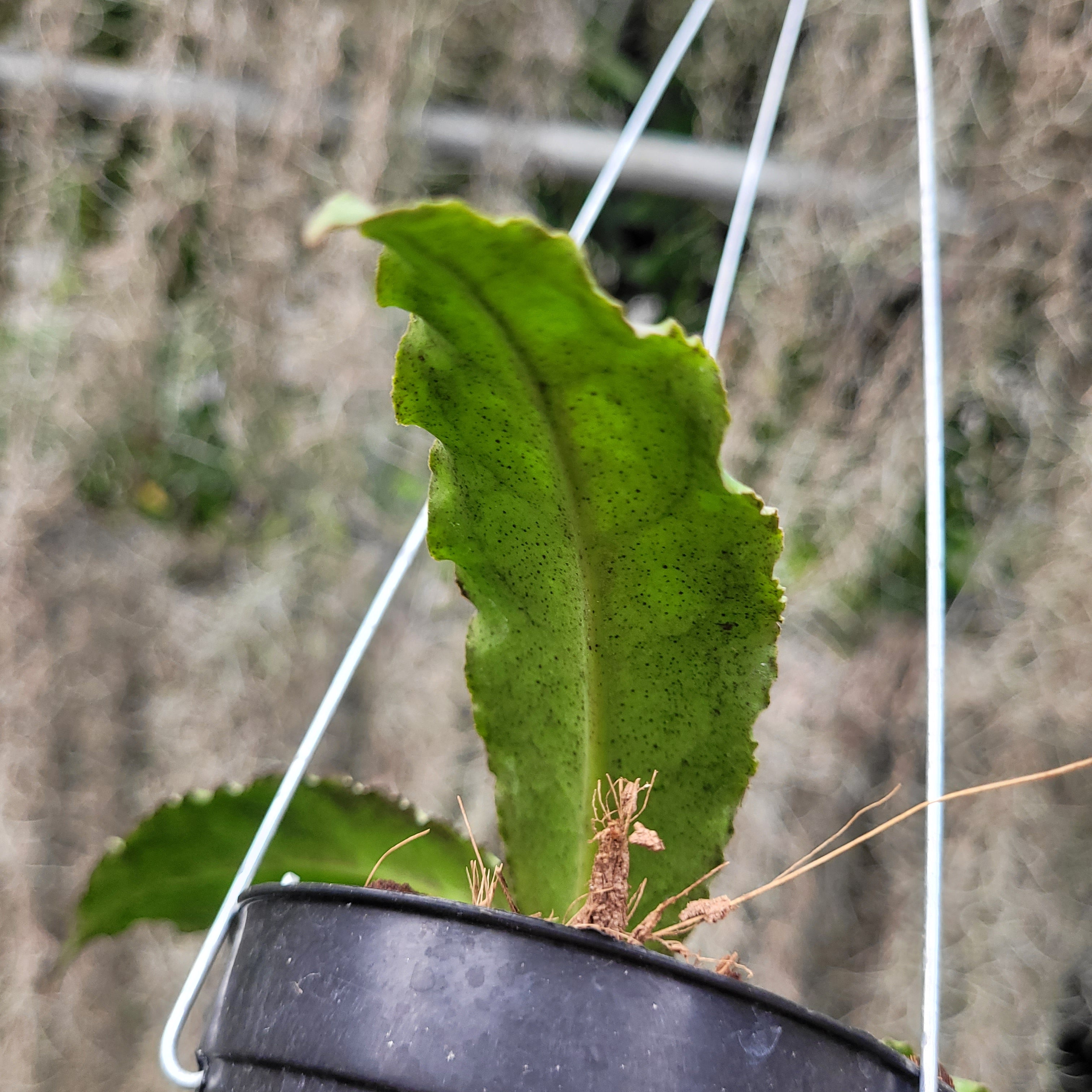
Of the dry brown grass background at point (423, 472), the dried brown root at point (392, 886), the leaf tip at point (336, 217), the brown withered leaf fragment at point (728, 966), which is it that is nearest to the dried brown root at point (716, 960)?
the brown withered leaf fragment at point (728, 966)

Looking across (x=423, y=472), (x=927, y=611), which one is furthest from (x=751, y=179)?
(x=423, y=472)

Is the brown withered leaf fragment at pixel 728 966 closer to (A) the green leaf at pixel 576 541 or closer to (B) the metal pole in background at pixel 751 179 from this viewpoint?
(A) the green leaf at pixel 576 541

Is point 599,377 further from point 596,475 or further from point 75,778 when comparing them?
point 75,778

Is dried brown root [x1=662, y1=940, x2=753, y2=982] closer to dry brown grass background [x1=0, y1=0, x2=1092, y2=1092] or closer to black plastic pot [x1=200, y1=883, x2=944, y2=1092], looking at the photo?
black plastic pot [x1=200, y1=883, x2=944, y2=1092]

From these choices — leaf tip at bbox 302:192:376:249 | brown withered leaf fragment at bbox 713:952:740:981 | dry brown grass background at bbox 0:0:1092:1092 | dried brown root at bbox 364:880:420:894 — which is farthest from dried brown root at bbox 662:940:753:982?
dry brown grass background at bbox 0:0:1092:1092

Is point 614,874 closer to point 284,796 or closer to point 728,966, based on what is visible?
point 728,966

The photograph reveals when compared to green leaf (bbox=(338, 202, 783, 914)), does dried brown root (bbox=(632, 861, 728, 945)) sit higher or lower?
lower
